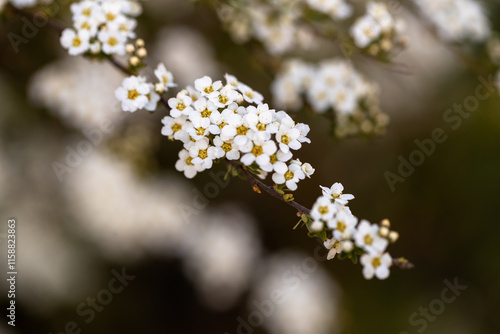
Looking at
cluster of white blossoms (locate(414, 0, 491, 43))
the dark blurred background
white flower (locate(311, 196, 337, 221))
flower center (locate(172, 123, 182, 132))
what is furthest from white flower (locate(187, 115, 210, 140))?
cluster of white blossoms (locate(414, 0, 491, 43))

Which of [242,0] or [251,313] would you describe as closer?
[242,0]

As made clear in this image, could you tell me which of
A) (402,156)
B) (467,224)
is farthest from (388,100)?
(467,224)

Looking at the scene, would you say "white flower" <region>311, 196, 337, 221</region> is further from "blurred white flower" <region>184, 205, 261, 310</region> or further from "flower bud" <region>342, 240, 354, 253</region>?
"blurred white flower" <region>184, 205, 261, 310</region>

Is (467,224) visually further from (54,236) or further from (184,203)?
(54,236)

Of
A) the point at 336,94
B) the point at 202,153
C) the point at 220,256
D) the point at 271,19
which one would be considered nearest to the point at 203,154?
the point at 202,153

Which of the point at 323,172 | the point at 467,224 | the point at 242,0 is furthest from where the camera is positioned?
the point at 323,172

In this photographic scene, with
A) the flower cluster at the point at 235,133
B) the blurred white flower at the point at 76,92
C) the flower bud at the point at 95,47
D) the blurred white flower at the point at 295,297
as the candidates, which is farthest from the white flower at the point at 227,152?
the blurred white flower at the point at 295,297
